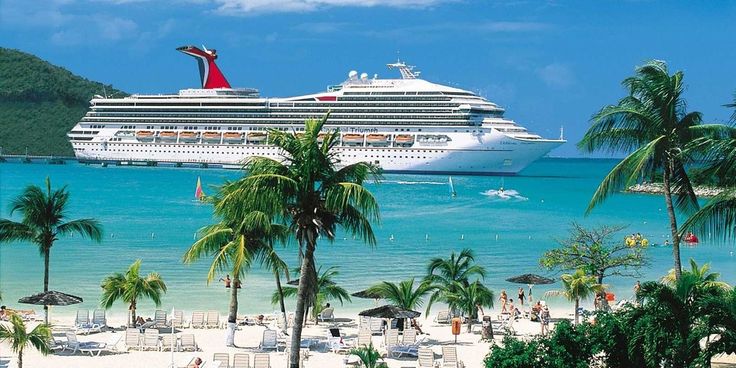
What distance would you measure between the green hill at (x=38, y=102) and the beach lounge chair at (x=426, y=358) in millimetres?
137630

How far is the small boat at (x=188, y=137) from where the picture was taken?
4103 inches

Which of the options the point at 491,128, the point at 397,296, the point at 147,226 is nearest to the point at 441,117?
the point at 491,128

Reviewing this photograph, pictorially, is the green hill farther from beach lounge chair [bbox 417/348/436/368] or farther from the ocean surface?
beach lounge chair [bbox 417/348/436/368]

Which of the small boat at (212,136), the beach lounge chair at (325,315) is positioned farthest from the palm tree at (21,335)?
the small boat at (212,136)

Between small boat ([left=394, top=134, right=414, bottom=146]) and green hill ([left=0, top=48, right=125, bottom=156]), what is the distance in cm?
7037

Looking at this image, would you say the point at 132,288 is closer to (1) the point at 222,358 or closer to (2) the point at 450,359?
(1) the point at 222,358

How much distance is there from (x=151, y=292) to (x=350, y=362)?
4527 millimetres

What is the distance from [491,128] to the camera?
92.1 meters

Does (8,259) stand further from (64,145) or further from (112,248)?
(64,145)

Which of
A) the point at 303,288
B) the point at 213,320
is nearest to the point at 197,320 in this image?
the point at 213,320

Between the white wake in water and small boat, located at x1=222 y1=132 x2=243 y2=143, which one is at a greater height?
small boat, located at x1=222 y1=132 x2=243 y2=143

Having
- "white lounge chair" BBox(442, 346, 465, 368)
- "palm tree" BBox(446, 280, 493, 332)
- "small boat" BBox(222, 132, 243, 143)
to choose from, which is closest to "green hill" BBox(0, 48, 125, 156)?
"small boat" BBox(222, 132, 243, 143)

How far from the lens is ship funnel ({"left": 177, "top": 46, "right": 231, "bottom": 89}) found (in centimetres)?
11388

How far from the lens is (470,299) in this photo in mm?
18703
